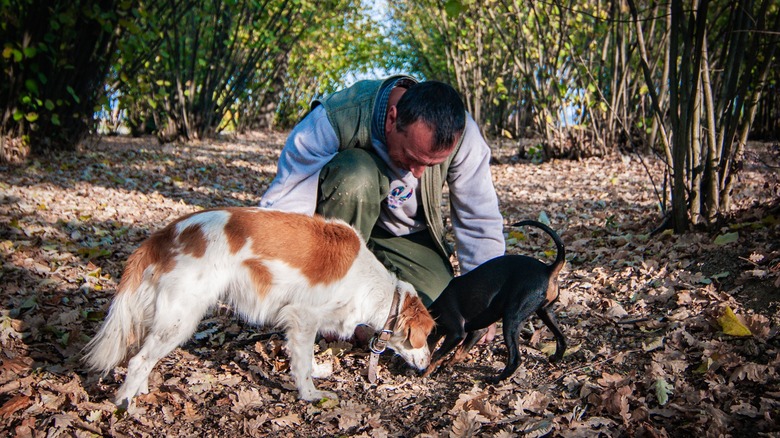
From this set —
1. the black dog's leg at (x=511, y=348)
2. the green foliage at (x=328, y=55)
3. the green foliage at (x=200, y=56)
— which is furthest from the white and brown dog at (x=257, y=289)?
the green foliage at (x=328, y=55)

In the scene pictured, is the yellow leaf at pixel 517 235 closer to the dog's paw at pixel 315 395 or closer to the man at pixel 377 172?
the man at pixel 377 172

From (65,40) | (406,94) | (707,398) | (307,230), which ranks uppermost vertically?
(65,40)

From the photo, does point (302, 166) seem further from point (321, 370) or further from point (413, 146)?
point (321, 370)

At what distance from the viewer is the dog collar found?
3.16 m

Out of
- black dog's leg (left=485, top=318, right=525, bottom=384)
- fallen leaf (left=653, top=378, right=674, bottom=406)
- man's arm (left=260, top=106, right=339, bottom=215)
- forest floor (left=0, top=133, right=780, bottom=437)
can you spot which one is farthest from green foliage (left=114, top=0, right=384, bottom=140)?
fallen leaf (left=653, top=378, right=674, bottom=406)

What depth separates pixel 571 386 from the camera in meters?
2.85

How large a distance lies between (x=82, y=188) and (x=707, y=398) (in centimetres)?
648

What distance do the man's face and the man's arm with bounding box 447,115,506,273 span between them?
1.26ft

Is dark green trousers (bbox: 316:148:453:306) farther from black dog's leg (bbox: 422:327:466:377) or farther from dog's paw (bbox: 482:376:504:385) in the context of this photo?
dog's paw (bbox: 482:376:504:385)

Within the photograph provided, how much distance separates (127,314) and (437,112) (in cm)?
185

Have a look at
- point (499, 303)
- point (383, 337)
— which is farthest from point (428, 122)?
point (383, 337)

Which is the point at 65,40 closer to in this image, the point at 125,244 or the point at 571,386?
the point at 125,244

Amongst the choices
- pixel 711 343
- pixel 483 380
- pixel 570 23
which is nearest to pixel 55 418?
pixel 483 380

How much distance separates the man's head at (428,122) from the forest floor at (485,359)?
1.29 metres
